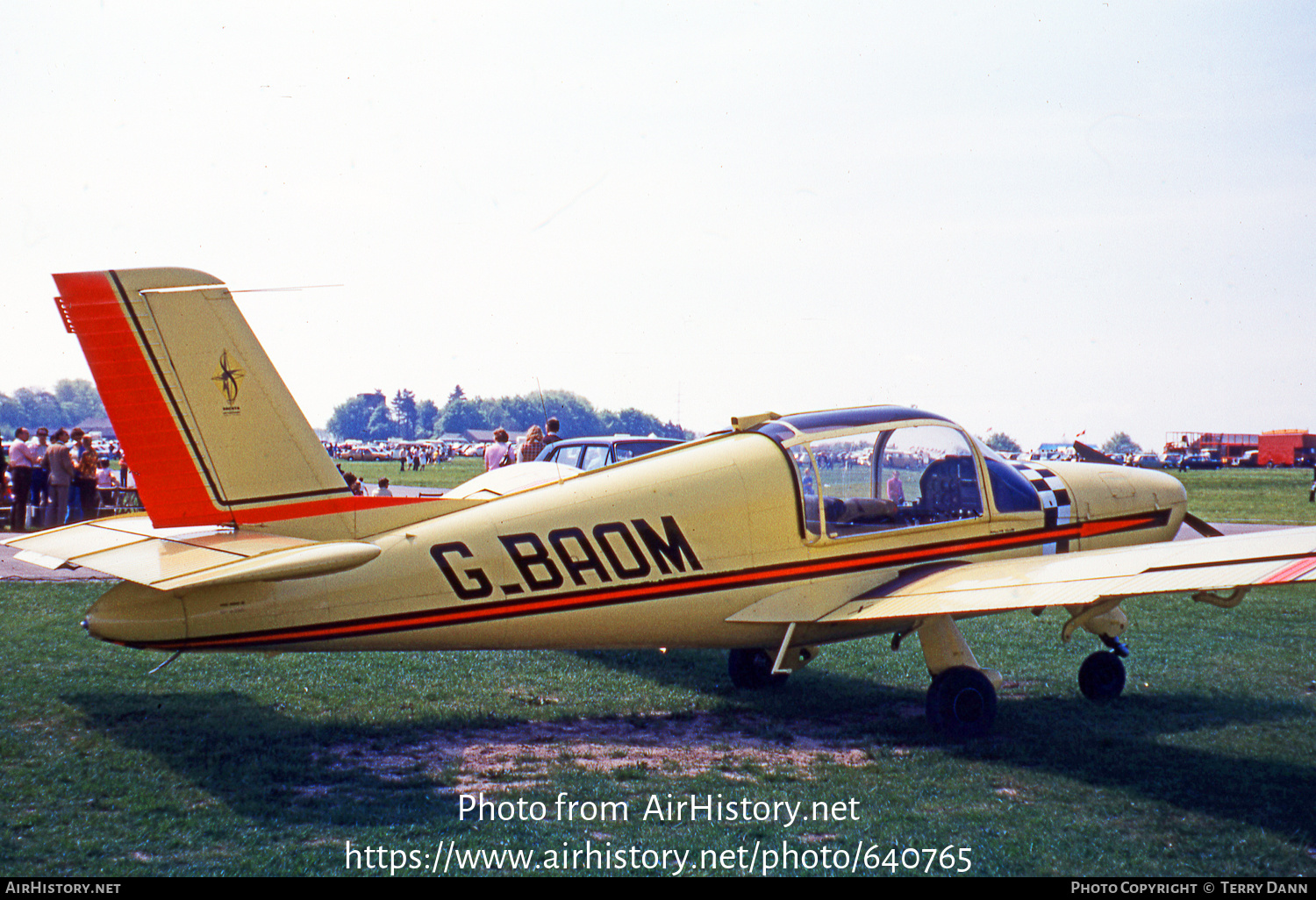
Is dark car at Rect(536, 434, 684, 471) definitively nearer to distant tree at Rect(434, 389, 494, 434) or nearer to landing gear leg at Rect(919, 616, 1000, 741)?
landing gear leg at Rect(919, 616, 1000, 741)

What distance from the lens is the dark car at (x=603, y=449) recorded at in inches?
538

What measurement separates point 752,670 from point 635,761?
242cm

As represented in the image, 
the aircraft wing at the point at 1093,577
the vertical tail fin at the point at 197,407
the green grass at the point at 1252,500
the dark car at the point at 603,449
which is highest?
the vertical tail fin at the point at 197,407

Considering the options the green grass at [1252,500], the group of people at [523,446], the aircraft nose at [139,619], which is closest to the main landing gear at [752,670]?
the aircraft nose at [139,619]

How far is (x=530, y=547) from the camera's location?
20.9 feet

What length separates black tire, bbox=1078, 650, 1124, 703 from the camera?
7867 mm

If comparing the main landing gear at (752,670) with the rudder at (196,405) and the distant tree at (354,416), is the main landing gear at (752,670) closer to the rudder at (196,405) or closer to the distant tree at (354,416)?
the rudder at (196,405)

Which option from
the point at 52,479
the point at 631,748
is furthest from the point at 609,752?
the point at 52,479

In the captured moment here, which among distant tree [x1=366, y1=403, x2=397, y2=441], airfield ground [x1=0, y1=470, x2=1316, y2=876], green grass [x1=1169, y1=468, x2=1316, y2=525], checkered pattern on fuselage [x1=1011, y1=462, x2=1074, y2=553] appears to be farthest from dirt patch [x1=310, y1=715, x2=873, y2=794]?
distant tree [x1=366, y1=403, x2=397, y2=441]

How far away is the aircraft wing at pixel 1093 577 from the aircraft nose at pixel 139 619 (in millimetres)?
4122

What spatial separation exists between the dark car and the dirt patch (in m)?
6.54

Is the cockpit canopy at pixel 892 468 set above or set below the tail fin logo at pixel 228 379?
below

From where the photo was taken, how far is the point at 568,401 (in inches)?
6112
